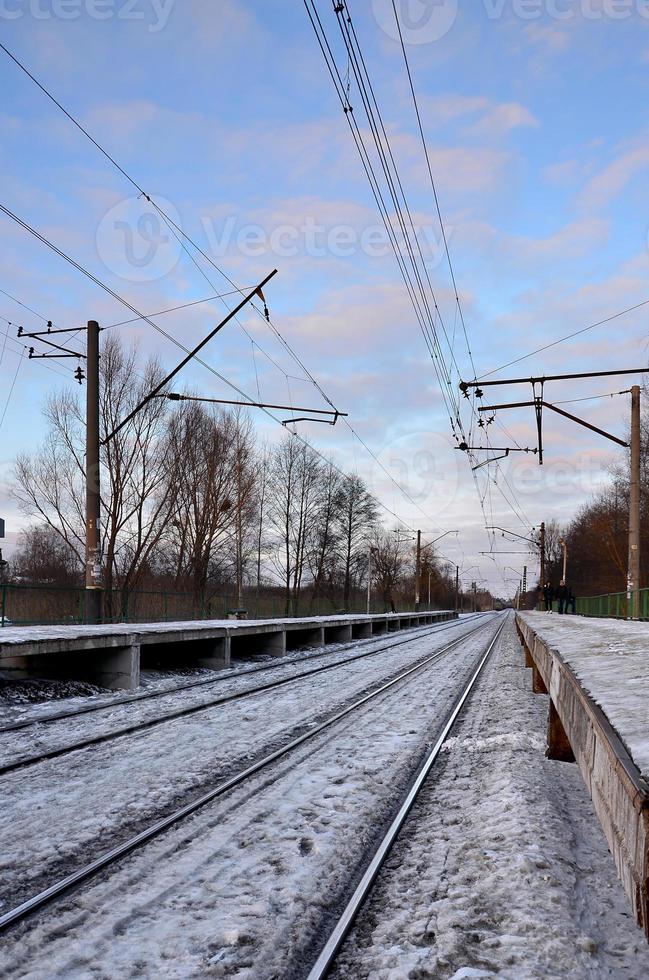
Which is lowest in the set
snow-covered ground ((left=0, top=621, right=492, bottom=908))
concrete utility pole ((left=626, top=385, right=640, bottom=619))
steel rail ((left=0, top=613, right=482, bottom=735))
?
steel rail ((left=0, top=613, right=482, bottom=735))


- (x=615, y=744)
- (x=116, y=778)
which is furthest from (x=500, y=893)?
(x=116, y=778)

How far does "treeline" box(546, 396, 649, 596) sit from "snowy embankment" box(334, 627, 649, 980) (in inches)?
2060

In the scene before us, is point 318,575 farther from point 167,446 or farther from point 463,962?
point 463,962

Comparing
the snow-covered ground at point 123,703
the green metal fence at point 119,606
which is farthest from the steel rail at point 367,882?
the green metal fence at point 119,606

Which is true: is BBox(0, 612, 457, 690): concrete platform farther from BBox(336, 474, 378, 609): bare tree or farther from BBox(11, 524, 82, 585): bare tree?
BBox(336, 474, 378, 609): bare tree

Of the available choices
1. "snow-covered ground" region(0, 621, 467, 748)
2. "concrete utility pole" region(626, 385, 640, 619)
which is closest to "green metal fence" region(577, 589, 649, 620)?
"concrete utility pole" region(626, 385, 640, 619)

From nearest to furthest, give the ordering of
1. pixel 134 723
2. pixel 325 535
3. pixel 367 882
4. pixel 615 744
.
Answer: pixel 615 744 → pixel 367 882 → pixel 134 723 → pixel 325 535

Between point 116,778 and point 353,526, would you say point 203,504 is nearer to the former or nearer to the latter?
point 353,526

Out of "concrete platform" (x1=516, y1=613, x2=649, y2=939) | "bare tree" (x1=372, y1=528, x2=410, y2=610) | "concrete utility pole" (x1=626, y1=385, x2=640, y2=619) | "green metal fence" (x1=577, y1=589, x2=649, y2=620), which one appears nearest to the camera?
"concrete platform" (x1=516, y1=613, x2=649, y2=939)

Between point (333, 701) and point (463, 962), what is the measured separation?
835cm

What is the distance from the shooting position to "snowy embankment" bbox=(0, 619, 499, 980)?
344 cm

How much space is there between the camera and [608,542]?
3041 inches

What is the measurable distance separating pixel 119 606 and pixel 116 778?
21416mm

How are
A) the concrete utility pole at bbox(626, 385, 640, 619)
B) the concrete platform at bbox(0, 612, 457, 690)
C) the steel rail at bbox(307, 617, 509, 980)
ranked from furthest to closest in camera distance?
the concrete utility pole at bbox(626, 385, 640, 619)
the concrete platform at bbox(0, 612, 457, 690)
the steel rail at bbox(307, 617, 509, 980)
